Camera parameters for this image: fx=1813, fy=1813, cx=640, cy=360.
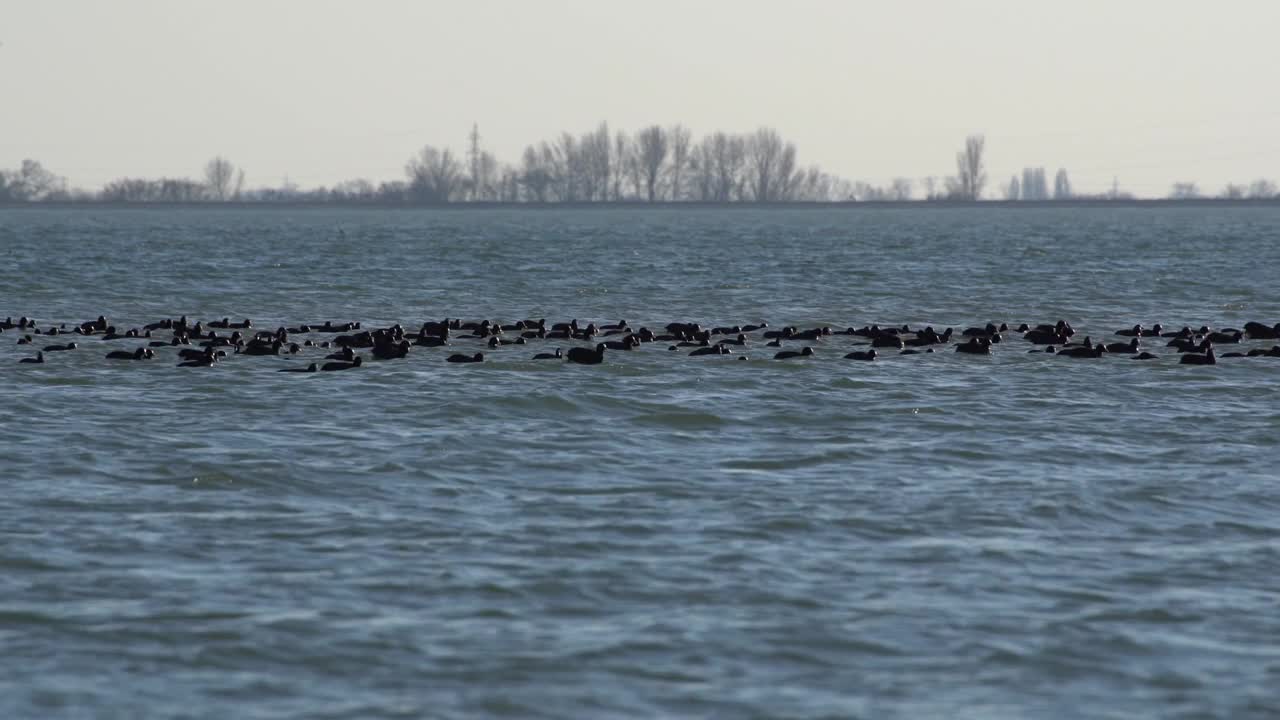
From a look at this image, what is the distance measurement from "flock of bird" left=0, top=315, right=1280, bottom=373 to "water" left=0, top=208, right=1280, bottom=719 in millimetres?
761

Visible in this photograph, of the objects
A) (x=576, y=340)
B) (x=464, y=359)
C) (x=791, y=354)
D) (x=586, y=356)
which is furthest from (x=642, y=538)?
(x=576, y=340)

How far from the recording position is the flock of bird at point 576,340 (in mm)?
32188

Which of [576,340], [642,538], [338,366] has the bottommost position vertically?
[642,538]

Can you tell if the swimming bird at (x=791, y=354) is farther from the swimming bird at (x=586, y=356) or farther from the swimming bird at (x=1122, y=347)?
the swimming bird at (x=1122, y=347)

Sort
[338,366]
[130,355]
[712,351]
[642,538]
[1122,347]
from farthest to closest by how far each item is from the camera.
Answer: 1. [1122,347]
2. [712,351]
3. [130,355]
4. [338,366]
5. [642,538]

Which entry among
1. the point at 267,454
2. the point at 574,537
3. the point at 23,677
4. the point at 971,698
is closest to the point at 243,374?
the point at 267,454

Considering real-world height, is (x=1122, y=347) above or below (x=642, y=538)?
above

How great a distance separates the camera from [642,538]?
51.7 ft

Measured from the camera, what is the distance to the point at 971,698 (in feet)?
37.2

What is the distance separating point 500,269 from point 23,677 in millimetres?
60424

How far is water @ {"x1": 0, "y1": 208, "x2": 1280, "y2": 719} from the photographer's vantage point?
11.7 metres

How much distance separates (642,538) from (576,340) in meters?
21.2

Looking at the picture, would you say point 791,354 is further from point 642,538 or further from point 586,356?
point 642,538

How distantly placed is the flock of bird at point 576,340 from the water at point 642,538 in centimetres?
76
